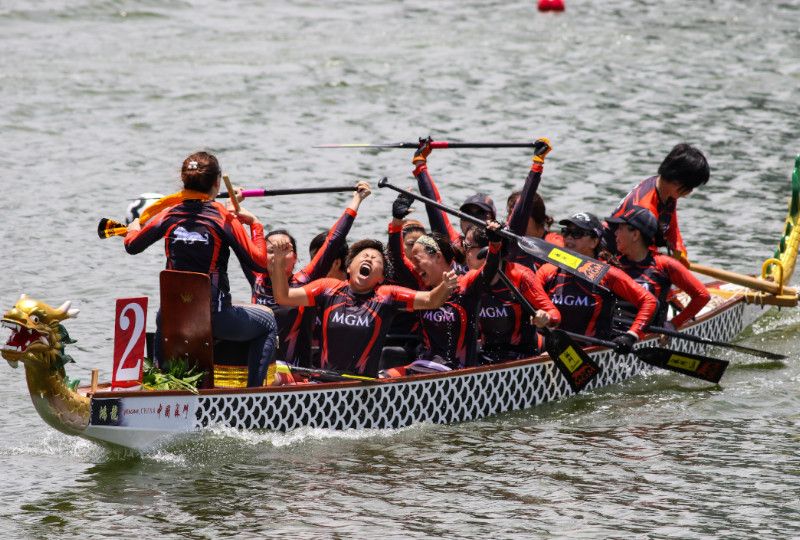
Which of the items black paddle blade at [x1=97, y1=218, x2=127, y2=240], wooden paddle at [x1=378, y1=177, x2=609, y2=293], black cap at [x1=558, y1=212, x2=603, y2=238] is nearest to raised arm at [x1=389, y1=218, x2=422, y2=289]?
wooden paddle at [x1=378, y1=177, x2=609, y2=293]

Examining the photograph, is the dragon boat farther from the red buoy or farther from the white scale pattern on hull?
the red buoy

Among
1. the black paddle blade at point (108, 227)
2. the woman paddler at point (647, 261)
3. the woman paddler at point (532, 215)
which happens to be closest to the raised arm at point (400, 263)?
the woman paddler at point (532, 215)

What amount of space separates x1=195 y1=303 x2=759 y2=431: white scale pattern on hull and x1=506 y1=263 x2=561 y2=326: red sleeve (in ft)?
1.95

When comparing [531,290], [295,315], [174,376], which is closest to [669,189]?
[531,290]

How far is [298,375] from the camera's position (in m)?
11.6

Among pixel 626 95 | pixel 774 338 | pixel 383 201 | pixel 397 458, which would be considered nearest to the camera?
pixel 397 458

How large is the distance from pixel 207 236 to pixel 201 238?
44 millimetres

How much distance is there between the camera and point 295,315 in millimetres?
12000

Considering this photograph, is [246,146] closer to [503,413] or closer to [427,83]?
[427,83]

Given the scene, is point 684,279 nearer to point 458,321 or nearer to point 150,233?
point 458,321

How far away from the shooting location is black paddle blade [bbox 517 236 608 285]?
1202 cm

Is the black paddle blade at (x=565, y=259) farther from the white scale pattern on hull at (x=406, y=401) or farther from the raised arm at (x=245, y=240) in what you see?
the raised arm at (x=245, y=240)

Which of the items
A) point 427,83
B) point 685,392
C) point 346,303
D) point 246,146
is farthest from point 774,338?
point 427,83

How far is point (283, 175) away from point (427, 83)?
5581mm
